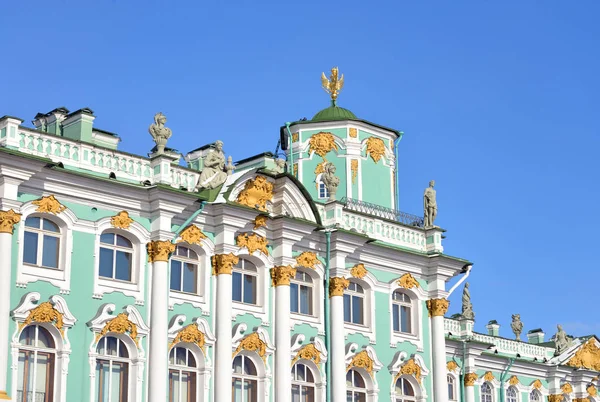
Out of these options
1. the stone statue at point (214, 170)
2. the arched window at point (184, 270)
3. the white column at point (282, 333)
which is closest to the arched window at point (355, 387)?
the white column at point (282, 333)

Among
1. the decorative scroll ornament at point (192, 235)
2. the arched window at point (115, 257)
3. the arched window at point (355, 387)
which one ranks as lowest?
the arched window at point (355, 387)

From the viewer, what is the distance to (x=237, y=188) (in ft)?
120

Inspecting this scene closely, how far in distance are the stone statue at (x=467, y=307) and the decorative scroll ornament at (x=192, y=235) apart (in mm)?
17886

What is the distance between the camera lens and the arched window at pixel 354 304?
3994cm

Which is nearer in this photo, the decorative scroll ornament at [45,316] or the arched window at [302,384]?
the decorative scroll ornament at [45,316]

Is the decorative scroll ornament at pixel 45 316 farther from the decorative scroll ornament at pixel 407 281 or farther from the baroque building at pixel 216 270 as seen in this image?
the decorative scroll ornament at pixel 407 281

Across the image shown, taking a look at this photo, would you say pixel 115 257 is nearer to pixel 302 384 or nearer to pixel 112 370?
pixel 112 370

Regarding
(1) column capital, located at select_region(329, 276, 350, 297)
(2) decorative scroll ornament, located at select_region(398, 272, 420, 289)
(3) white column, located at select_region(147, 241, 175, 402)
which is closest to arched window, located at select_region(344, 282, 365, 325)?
(1) column capital, located at select_region(329, 276, 350, 297)

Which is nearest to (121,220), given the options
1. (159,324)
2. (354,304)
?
(159,324)

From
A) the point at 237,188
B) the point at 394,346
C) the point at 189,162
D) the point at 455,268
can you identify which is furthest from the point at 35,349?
the point at 455,268

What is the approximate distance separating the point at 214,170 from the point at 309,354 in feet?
23.1

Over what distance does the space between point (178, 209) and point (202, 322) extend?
11.8ft

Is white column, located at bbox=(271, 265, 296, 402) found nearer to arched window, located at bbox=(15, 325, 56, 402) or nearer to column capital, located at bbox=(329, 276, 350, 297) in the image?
column capital, located at bbox=(329, 276, 350, 297)

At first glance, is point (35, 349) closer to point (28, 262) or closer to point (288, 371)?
point (28, 262)
